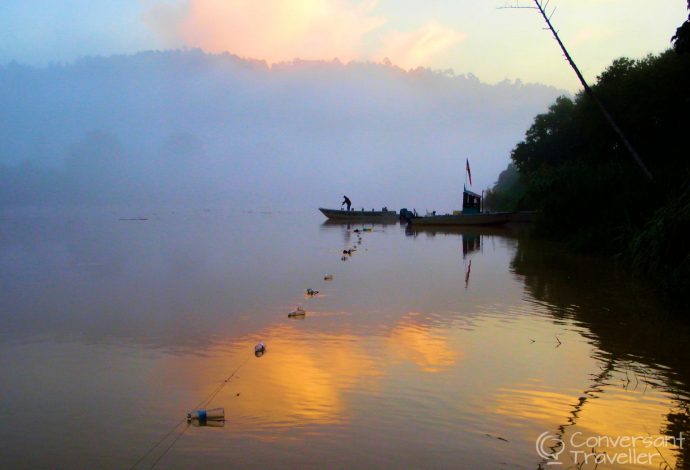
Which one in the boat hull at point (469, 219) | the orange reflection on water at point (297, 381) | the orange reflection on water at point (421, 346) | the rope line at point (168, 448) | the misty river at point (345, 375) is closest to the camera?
the rope line at point (168, 448)

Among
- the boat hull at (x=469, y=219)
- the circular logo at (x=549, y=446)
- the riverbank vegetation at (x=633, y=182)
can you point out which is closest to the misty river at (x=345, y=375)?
the circular logo at (x=549, y=446)

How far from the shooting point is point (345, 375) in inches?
320

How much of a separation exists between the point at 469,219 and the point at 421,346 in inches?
1687

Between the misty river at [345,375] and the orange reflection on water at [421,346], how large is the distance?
47 millimetres

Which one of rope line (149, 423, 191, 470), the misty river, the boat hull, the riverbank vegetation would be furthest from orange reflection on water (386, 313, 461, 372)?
the boat hull

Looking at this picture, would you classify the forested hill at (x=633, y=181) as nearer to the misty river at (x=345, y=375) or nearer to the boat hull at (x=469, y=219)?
the misty river at (x=345, y=375)

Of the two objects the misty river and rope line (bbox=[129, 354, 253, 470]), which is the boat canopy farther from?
rope line (bbox=[129, 354, 253, 470])

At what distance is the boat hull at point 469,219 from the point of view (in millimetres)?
50938

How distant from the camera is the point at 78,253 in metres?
27.2

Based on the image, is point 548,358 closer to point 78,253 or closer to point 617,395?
point 617,395

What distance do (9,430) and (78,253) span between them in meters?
22.6

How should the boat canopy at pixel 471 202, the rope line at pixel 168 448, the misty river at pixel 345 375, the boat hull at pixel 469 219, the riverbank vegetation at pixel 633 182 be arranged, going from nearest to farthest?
1. the rope line at pixel 168 448
2. the misty river at pixel 345 375
3. the riverbank vegetation at pixel 633 182
4. the boat hull at pixel 469 219
5. the boat canopy at pixel 471 202

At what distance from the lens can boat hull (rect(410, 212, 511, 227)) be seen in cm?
5094

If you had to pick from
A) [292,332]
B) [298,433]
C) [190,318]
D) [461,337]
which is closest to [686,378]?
[461,337]
